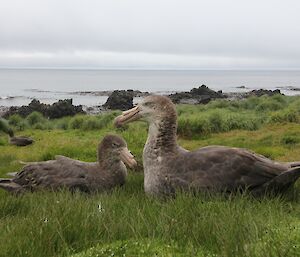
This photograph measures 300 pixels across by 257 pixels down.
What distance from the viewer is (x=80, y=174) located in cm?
630

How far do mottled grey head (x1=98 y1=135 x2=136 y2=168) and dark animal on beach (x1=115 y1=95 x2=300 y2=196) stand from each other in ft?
2.68

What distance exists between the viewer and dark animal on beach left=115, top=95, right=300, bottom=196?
5.23 metres

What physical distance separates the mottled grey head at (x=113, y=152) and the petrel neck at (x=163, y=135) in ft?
2.70

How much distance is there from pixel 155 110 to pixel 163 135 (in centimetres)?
30

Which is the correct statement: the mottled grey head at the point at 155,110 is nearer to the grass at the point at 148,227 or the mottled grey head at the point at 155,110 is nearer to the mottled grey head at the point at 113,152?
the mottled grey head at the point at 113,152

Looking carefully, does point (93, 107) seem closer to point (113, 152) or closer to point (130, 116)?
point (113, 152)

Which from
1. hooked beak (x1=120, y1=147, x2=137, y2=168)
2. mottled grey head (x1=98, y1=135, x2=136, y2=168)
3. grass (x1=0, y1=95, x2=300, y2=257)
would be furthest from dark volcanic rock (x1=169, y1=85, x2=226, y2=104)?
grass (x1=0, y1=95, x2=300, y2=257)

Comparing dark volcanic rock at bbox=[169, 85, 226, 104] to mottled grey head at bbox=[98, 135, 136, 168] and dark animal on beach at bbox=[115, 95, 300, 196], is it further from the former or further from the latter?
dark animal on beach at bbox=[115, 95, 300, 196]

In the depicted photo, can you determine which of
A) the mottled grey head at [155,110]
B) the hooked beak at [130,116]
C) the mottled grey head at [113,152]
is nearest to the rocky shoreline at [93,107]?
the mottled grey head at [113,152]

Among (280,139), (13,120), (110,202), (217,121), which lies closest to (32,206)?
(110,202)

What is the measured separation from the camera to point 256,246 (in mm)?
2932

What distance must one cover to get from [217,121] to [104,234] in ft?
47.4

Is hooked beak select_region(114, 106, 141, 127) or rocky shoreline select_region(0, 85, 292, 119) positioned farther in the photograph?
rocky shoreline select_region(0, 85, 292, 119)

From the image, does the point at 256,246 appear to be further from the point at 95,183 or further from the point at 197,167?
the point at 95,183
